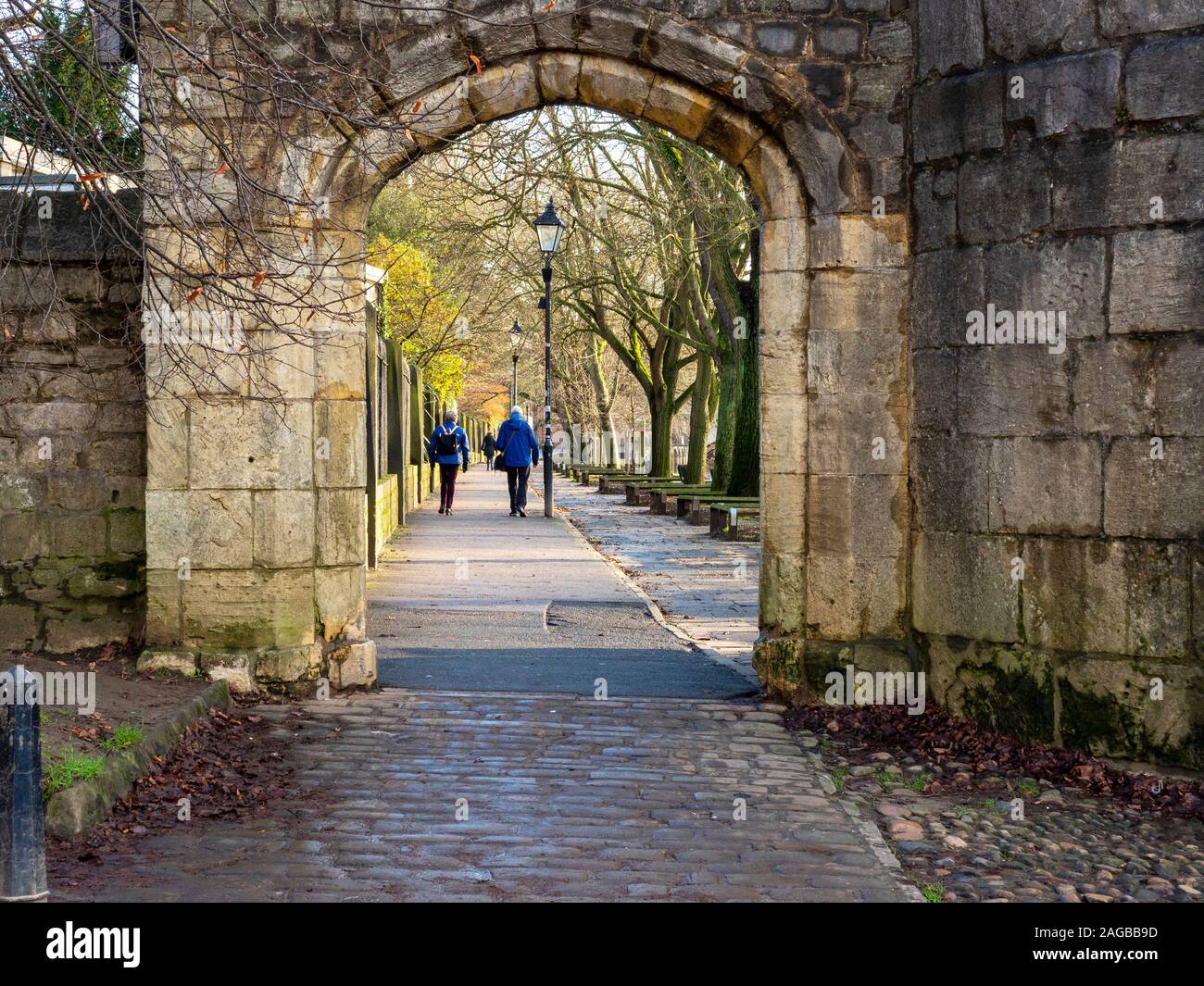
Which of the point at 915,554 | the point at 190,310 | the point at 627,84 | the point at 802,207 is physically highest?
the point at 627,84

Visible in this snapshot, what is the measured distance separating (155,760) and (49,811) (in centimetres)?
94

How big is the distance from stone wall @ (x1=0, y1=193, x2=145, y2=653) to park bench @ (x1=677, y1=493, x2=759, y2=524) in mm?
13009

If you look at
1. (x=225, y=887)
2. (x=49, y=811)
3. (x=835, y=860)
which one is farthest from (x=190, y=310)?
(x=835, y=860)

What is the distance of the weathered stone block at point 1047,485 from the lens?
6.70 meters

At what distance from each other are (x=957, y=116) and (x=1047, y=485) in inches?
78.9

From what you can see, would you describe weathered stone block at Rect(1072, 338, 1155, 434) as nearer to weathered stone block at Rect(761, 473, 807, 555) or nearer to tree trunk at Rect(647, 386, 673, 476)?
weathered stone block at Rect(761, 473, 807, 555)

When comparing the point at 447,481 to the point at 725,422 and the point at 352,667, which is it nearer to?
the point at 725,422

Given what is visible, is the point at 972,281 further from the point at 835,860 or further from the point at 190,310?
the point at 190,310

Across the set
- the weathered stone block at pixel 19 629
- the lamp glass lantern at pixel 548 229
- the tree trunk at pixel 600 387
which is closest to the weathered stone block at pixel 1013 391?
the weathered stone block at pixel 19 629

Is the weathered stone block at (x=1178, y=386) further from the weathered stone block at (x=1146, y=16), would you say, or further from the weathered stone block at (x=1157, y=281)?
the weathered stone block at (x=1146, y=16)

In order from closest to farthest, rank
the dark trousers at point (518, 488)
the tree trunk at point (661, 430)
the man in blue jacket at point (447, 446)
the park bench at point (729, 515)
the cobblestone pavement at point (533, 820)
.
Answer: the cobblestone pavement at point (533, 820)
the park bench at point (729, 515)
the man in blue jacket at point (447, 446)
the dark trousers at point (518, 488)
the tree trunk at point (661, 430)

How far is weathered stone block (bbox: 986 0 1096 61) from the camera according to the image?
22.0 feet

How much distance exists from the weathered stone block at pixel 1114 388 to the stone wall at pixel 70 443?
510 centimetres

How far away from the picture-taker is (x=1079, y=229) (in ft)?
22.0
